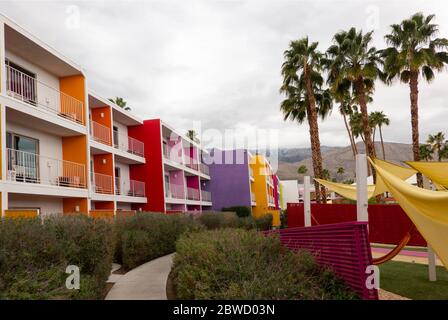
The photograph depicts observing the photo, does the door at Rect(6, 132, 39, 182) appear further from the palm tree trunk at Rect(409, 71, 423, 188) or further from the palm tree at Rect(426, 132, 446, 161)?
the palm tree at Rect(426, 132, 446, 161)

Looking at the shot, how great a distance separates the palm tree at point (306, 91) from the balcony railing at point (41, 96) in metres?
16.1

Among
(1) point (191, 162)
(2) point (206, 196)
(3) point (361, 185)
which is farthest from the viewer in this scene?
(2) point (206, 196)

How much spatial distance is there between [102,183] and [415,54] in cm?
2019

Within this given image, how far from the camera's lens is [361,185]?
7305 mm

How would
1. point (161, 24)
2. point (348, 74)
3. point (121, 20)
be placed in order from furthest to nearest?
point (348, 74)
point (121, 20)
point (161, 24)

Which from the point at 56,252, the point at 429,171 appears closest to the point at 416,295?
the point at 429,171

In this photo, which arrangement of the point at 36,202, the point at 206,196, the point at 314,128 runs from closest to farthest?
1. the point at 36,202
2. the point at 314,128
3. the point at 206,196

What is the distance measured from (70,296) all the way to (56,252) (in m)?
1.34

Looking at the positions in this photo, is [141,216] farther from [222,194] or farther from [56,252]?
[222,194]

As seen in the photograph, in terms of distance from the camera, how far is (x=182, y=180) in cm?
3269

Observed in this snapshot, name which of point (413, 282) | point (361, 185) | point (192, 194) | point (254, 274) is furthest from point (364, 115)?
point (254, 274)

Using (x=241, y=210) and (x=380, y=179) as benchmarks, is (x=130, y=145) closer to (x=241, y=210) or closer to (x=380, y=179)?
(x=241, y=210)

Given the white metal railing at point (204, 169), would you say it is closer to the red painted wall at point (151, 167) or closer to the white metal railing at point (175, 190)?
the white metal railing at point (175, 190)

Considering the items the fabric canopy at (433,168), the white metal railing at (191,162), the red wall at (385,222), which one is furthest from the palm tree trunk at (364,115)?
the fabric canopy at (433,168)
